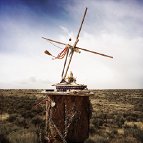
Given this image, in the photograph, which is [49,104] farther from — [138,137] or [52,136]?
[138,137]

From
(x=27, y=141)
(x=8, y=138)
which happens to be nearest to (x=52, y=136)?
(x=27, y=141)

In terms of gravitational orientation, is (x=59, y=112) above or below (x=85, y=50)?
below

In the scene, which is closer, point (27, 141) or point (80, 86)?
point (80, 86)

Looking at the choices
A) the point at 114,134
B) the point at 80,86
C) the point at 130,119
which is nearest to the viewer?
the point at 80,86

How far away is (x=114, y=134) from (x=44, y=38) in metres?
9.82

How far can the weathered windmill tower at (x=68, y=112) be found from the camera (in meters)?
5.77

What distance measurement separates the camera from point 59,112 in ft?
19.3

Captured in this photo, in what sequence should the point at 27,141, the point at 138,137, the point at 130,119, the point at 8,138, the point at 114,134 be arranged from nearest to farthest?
the point at 27,141, the point at 8,138, the point at 138,137, the point at 114,134, the point at 130,119

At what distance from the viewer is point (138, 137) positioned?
1238 centimetres

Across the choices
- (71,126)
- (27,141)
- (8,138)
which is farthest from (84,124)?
(8,138)

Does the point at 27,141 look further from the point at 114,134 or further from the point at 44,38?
the point at 114,134

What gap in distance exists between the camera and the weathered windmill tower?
18.9ft

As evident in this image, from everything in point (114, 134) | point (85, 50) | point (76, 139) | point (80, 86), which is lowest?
point (114, 134)

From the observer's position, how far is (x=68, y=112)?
5793 millimetres
